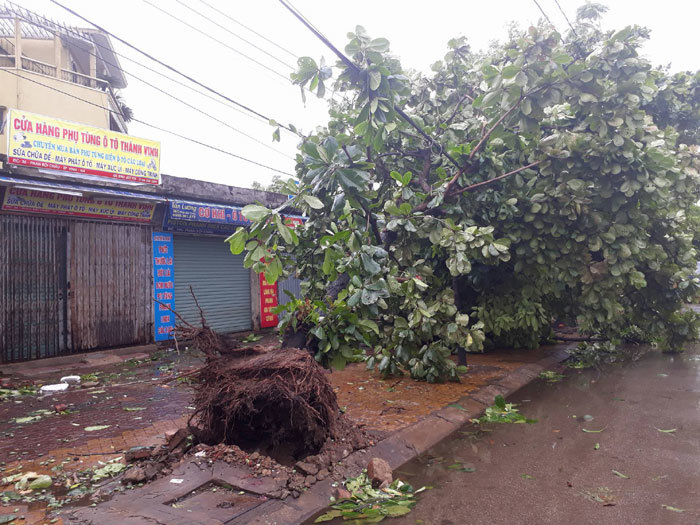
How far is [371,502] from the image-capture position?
11.9ft

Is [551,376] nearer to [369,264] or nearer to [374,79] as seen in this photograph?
[369,264]

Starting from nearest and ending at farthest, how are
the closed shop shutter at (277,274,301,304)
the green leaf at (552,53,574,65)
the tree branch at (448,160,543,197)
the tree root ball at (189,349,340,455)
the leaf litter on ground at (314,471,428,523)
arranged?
the leaf litter on ground at (314,471,428,523) → the tree root ball at (189,349,340,455) → the green leaf at (552,53,574,65) → the tree branch at (448,160,543,197) → the closed shop shutter at (277,274,301,304)

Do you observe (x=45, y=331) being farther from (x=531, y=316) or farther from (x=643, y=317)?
(x=643, y=317)

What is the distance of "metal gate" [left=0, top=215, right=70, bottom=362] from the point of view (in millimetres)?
8719

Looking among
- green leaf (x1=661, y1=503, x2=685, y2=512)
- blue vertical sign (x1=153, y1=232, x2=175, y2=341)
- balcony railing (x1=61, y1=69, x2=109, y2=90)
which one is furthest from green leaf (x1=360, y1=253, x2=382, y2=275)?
balcony railing (x1=61, y1=69, x2=109, y2=90)

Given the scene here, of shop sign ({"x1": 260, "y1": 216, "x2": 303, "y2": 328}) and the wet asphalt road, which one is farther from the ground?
shop sign ({"x1": 260, "y1": 216, "x2": 303, "y2": 328})

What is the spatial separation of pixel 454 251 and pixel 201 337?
128 inches

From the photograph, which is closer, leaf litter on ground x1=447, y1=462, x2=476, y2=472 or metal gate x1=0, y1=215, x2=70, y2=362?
leaf litter on ground x1=447, y1=462, x2=476, y2=472

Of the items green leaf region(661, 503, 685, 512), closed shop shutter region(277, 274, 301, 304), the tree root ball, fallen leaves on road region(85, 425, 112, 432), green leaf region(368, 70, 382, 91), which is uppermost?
green leaf region(368, 70, 382, 91)

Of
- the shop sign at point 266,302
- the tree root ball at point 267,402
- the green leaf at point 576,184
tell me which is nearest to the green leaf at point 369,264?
the tree root ball at point 267,402

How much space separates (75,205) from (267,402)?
7.83 meters

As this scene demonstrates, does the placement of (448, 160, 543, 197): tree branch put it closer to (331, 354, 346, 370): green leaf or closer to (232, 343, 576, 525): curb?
(232, 343, 576, 525): curb

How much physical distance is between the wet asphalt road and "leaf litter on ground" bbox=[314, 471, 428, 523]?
12cm

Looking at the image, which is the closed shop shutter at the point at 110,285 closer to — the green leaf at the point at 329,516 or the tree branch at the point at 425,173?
the tree branch at the point at 425,173
